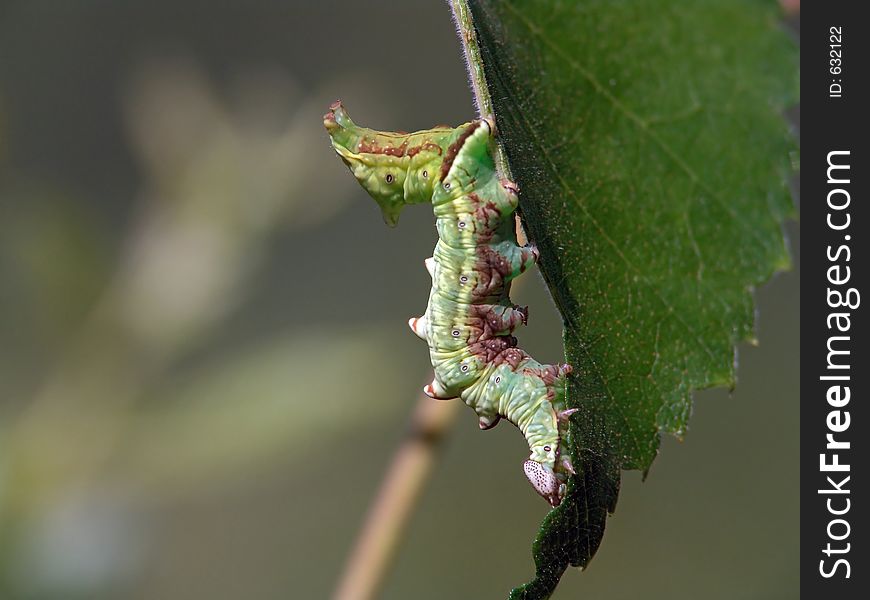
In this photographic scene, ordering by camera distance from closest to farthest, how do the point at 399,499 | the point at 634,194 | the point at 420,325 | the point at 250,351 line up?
1. the point at 634,194
2. the point at 420,325
3. the point at 399,499
4. the point at 250,351

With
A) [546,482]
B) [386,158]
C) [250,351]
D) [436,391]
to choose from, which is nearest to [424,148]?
[386,158]

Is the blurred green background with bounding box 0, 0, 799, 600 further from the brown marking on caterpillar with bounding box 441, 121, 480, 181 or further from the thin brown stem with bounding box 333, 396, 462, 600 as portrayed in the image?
the brown marking on caterpillar with bounding box 441, 121, 480, 181

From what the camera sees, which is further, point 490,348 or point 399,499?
point 399,499

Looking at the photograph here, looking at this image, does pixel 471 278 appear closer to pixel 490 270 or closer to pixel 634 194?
pixel 490 270

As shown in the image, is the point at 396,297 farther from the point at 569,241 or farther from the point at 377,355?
the point at 569,241

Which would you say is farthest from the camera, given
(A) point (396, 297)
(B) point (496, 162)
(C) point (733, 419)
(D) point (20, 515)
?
(A) point (396, 297)

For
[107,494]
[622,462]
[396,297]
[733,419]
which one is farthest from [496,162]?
[396,297]

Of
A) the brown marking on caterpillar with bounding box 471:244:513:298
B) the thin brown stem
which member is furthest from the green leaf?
the thin brown stem
